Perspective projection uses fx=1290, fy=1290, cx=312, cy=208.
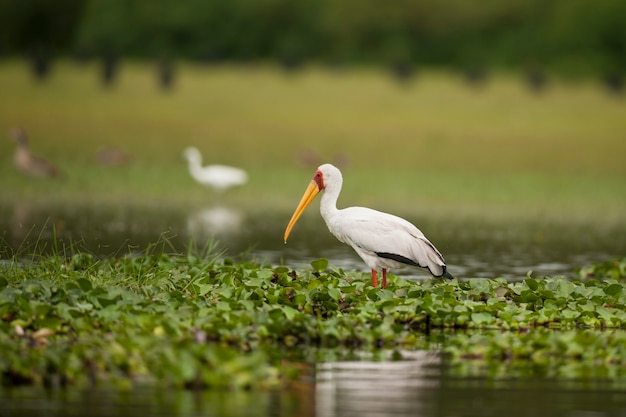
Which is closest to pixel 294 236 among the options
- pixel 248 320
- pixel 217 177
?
pixel 217 177

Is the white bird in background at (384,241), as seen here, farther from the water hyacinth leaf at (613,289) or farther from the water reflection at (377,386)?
the water reflection at (377,386)

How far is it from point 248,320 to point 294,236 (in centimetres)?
1100

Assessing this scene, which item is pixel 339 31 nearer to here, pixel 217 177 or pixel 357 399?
pixel 217 177

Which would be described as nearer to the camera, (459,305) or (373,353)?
(373,353)

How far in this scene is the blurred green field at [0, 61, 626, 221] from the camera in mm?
29594

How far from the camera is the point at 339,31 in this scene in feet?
183

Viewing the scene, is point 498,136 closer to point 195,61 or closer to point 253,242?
point 195,61

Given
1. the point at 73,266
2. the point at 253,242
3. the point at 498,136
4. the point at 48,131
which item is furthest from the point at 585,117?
the point at 73,266

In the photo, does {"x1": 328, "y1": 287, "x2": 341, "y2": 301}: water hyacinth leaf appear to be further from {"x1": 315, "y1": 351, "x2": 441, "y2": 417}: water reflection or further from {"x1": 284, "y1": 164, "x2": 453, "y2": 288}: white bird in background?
{"x1": 315, "y1": 351, "x2": 441, "y2": 417}: water reflection

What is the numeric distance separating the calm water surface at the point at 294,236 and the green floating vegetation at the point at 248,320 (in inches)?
128

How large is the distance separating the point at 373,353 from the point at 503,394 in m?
1.67

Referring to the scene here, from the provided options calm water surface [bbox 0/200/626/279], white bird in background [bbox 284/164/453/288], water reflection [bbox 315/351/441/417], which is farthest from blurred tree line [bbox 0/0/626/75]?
water reflection [bbox 315/351/441/417]

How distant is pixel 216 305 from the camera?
1071 cm

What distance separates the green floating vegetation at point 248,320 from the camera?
8.49 meters
